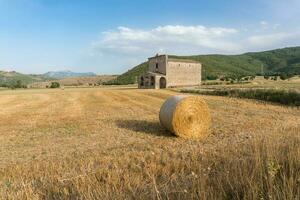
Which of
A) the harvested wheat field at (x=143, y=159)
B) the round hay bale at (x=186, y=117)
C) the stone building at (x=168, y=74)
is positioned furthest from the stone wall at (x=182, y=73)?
the round hay bale at (x=186, y=117)

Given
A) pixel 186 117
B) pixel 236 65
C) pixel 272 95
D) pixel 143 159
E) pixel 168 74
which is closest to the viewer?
pixel 143 159

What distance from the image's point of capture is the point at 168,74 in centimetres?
7219

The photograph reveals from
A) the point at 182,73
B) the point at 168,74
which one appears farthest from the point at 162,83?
the point at 182,73

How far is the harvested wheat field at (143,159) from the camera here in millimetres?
4895

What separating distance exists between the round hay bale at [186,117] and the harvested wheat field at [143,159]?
1.64 ft

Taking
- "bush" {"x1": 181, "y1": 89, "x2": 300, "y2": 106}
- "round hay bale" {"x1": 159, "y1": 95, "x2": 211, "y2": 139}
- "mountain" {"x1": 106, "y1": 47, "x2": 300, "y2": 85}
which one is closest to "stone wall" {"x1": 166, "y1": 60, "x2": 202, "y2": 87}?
"bush" {"x1": 181, "y1": 89, "x2": 300, "y2": 106}

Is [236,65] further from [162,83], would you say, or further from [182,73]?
[162,83]

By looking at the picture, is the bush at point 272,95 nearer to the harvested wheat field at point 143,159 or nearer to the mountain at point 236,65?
the harvested wheat field at point 143,159

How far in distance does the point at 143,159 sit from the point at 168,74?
6364 centimetres

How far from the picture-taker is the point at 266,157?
591 centimetres

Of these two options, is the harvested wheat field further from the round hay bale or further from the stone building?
the stone building

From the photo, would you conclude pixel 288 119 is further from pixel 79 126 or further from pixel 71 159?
pixel 71 159

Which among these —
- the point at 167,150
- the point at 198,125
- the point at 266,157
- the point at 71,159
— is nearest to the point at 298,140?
the point at 266,157

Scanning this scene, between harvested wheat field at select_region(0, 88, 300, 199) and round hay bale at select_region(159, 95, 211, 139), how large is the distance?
0.50 m
